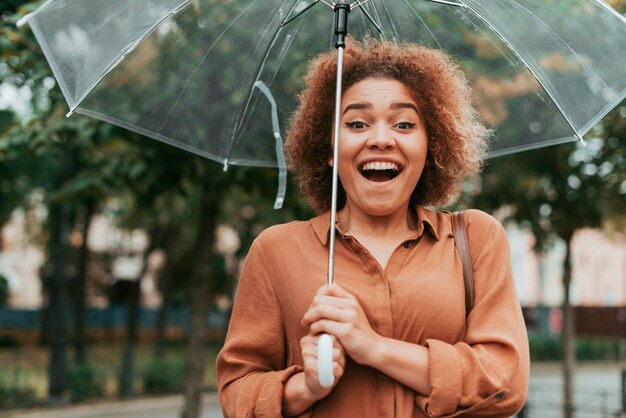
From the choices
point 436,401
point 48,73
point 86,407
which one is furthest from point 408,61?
point 86,407

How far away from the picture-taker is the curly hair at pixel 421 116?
96.2 inches

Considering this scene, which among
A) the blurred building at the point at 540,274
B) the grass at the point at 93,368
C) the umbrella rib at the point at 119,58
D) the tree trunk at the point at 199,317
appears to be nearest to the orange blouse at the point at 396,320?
the umbrella rib at the point at 119,58

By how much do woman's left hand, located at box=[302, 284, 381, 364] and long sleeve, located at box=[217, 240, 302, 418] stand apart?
0.23 m

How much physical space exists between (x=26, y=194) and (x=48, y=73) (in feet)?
39.2

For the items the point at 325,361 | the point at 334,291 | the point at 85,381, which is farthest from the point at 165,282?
the point at 325,361

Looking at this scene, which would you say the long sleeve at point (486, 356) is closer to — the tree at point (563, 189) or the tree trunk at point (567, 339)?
the tree at point (563, 189)

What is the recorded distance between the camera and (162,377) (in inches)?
665

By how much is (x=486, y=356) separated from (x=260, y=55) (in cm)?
166

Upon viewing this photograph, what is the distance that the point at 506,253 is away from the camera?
2297mm

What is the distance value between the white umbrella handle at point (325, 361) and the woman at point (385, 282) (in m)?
0.05

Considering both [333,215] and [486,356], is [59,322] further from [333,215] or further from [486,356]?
[486,356]

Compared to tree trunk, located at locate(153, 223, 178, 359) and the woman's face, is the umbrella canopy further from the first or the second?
tree trunk, located at locate(153, 223, 178, 359)

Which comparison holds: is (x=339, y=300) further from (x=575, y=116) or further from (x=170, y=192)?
(x=170, y=192)

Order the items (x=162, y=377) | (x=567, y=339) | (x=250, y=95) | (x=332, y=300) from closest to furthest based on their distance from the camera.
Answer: (x=332, y=300) < (x=250, y=95) < (x=567, y=339) < (x=162, y=377)
